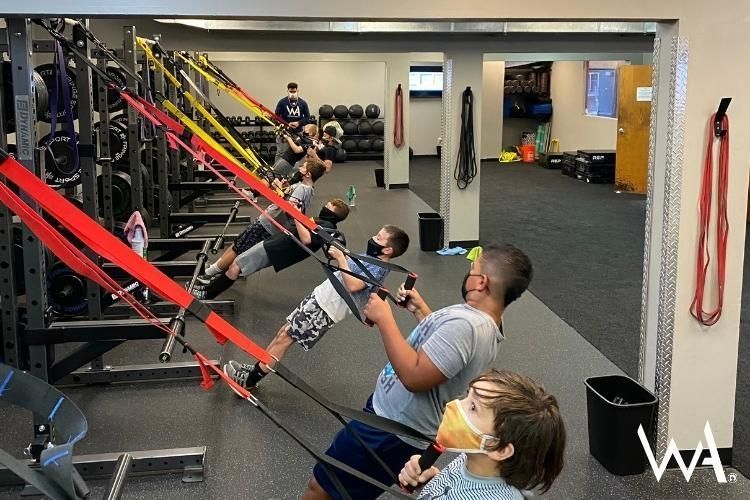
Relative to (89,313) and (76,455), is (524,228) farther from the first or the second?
(76,455)

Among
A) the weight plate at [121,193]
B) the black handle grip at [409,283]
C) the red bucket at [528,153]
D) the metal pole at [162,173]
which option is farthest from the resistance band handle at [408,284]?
the red bucket at [528,153]

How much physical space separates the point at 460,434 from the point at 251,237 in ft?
15.0

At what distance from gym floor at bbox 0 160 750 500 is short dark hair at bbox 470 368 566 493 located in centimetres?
178

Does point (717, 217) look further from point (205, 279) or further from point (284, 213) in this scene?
point (205, 279)

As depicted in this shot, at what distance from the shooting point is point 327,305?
13.0ft

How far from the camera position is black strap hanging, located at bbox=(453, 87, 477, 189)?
7.89 metres

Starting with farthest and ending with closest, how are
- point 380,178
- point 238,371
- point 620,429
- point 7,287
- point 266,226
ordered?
point 380,178 → point 266,226 → point 238,371 → point 7,287 → point 620,429

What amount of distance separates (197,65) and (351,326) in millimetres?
3708

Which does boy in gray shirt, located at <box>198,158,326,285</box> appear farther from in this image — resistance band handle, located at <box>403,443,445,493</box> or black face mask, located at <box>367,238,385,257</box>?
resistance band handle, located at <box>403,443,445,493</box>

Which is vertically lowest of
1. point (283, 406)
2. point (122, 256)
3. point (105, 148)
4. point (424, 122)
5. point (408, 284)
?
point (283, 406)

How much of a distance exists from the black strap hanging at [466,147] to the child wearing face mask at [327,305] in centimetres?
411

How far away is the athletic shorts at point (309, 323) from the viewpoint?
13.2 feet

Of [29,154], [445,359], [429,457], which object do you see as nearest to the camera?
[429,457]

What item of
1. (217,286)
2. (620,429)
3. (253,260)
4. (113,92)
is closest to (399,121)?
(113,92)
